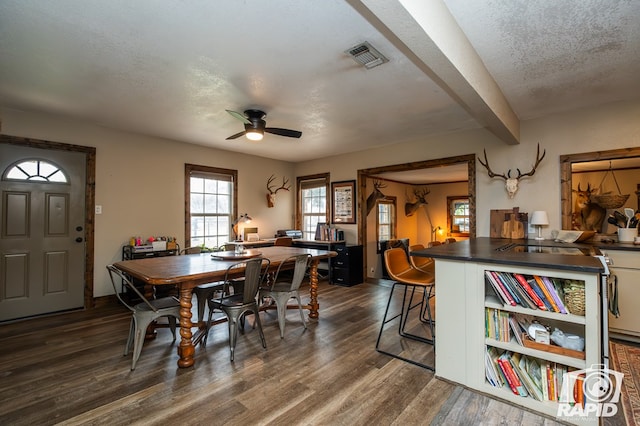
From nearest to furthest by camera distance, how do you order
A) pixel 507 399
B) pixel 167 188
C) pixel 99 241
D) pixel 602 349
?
1. pixel 602 349
2. pixel 507 399
3. pixel 99 241
4. pixel 167 188

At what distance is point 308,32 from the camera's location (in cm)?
214

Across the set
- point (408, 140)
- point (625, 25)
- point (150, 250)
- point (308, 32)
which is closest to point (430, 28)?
point (308, 32)

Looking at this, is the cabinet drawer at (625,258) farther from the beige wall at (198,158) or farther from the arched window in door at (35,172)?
the arched window in door at (35,172)

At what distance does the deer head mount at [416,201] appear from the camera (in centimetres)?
852

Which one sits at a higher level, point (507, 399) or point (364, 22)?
point (364, 22)

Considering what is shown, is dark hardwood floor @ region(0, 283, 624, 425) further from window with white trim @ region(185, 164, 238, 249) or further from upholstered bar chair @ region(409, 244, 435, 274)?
window with white trim @ region(185, 164, 238, 249)

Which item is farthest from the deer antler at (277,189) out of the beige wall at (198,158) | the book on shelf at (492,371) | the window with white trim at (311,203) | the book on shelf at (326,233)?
the book on shelf at (492,371)

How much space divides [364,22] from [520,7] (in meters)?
0.97

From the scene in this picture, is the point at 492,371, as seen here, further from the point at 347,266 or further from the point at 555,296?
the point at 347,266

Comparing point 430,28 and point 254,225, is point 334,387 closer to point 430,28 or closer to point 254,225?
point 430,28

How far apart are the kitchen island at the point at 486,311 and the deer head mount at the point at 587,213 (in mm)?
4043

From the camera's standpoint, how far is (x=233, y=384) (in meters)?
2.23

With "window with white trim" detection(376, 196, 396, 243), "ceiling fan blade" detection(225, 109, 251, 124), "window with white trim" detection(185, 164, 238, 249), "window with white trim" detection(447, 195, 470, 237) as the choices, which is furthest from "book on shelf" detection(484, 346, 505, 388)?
"window with white trim" detection(447, 195, 470, 237)

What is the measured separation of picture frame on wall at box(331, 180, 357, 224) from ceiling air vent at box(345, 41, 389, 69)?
3.56 m
